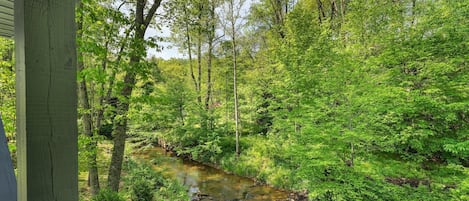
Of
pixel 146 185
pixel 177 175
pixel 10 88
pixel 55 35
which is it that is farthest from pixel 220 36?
pixel 55 35

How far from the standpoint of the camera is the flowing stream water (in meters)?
7.20

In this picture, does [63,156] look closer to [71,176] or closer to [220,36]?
[71,176]

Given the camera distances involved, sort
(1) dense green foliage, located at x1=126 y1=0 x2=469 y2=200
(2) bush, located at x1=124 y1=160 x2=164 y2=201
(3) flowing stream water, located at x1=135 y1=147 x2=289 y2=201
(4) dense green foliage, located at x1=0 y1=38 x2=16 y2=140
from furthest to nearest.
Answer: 1. (3) flowing stream water, located at x1=135 y1=147 x2=289 y2=201
2. (2) bush, located at x1=124 y1=160 x2=164 y2=201
3. (1) dense green foliage, located at x1=126 y1=0 x2=469 y2=200
4. (4) dense green foliage, located at x1=0 y1=38 x2=16 y2=140

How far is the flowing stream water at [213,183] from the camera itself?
720 centimetres

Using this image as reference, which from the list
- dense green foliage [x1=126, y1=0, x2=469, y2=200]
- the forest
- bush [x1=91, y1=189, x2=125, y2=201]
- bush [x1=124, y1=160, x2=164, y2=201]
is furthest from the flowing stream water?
bush [x1=91, y1=189, x2=125, y2=201]

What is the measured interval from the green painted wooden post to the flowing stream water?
22.9 feet

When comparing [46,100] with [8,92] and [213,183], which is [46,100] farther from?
[213,183]

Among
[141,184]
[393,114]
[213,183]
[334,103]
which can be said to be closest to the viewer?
[393,114]

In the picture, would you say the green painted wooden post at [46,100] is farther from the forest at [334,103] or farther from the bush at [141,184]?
the bush at [141,184]

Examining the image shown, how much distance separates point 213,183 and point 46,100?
8.24m

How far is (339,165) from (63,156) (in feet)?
18.2

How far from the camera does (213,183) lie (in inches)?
326

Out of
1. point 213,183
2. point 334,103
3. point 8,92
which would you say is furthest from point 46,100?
point 213,183

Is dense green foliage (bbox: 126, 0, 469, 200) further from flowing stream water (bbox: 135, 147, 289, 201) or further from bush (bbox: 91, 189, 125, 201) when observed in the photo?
bush (bbox: 91, 189, 125, 201)
